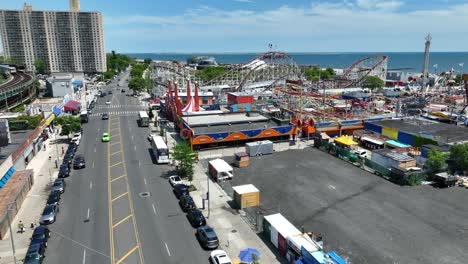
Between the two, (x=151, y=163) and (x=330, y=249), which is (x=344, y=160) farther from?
(x=151, y=163)

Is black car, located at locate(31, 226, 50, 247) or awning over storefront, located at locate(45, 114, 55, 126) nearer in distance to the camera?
black car, located at locate(31, 226, 50, 247)

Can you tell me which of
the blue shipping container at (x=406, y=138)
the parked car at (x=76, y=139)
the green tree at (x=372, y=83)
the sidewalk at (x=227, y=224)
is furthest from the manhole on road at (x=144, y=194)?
the green tree at (x=372, y=83)

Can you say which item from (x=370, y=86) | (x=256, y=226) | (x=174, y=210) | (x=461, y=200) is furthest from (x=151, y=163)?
(x=370, y=86)

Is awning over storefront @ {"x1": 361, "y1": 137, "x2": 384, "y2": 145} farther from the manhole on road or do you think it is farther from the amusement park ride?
the amusement park ride

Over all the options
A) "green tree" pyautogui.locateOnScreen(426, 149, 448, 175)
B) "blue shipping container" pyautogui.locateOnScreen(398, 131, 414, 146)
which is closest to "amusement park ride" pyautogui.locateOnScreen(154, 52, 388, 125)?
"blue shipping container" pyautogui.locateOnScreen(398, 131, 414, 146)

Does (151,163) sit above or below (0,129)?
below
